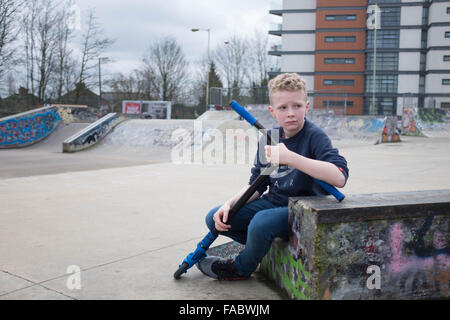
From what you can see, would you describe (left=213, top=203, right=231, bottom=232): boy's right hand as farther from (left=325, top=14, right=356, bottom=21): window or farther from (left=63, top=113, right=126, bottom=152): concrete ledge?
(left=325, top=14, right=356, bottom=21): window

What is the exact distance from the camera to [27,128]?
58.9 ft

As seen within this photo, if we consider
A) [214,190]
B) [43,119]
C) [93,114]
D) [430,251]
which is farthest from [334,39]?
[430,251]

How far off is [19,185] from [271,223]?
598cm

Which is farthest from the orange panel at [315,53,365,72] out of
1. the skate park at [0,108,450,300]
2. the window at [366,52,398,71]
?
the skate park at [0,108,450,300]

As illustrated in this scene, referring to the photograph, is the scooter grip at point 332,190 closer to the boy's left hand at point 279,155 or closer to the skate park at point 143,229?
the skate park at point 143,229

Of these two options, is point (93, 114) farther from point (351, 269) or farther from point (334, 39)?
point (334, 39)

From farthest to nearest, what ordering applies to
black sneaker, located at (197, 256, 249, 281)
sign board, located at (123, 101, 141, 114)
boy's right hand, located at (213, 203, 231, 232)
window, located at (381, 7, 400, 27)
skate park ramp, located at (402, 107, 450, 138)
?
1. window, located at (381, 7, 400, 27)
2. sign board, located at (123, 101, 141, 114)
3. skate park ramp, located at (402, 107, 450, 138)
4. black sneaker, located at (197, 256, 249, 281)
5. boy's right hand, located at (213, 203, 231, 232)

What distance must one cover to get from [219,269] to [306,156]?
37.3 inches

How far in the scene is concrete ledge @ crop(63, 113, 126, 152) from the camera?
1515 cm

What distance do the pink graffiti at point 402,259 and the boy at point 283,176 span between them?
1.24ft

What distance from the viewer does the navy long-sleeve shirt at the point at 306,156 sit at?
Result: 2326mm

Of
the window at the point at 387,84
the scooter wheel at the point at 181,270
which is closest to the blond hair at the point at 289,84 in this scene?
the scooter wheel at the point at 181,270

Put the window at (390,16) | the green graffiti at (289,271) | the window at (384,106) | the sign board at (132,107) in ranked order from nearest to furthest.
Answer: the green graffiti at (289,271), the sign board at (132,107), the window at (384,106), the window at (390,16)

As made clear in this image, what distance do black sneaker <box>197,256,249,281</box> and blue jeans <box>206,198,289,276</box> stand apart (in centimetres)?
5
